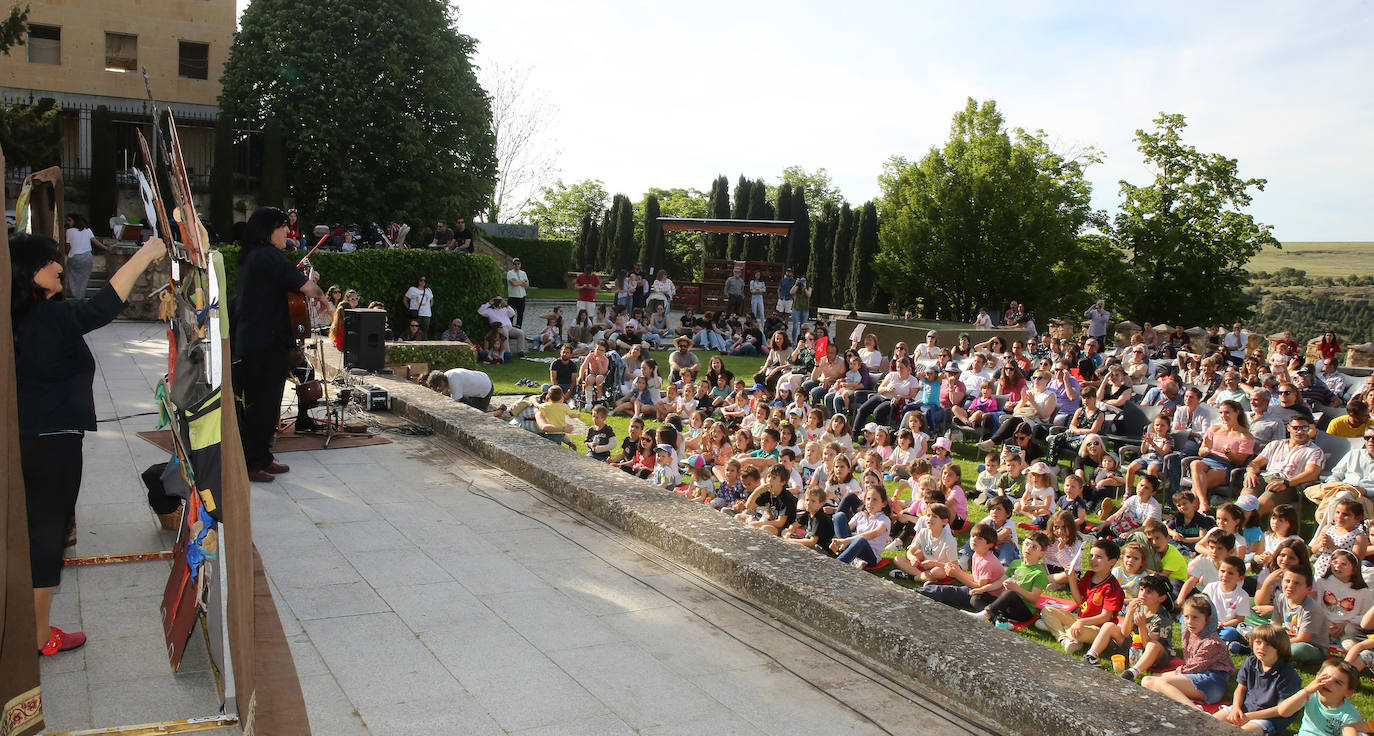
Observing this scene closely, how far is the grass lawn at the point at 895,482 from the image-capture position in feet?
18.8

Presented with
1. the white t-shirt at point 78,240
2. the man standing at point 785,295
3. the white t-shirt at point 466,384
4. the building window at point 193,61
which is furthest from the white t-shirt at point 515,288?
the building window at point 193,61

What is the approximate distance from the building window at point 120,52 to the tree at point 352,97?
6.34 m

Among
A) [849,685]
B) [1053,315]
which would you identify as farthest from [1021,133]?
[849,685]

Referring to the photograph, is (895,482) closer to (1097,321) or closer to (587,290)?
(587,290)

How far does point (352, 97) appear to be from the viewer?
28094mm

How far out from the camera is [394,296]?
1938cm

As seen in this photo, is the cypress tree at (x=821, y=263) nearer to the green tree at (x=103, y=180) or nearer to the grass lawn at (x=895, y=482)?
the grass lawn at (x=895, y=482)

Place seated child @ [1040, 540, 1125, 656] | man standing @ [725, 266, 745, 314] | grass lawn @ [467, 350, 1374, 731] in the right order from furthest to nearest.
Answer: man standing @ [725, 266, 745, 314] → seated child @ [1040, 540, 1125, 656] → grass lawn @ [467, 350, 1374, 731]

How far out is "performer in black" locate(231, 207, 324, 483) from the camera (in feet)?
20.4

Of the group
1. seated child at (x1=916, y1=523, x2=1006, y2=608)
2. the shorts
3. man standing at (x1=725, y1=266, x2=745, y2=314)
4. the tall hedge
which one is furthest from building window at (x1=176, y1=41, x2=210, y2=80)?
the shorts

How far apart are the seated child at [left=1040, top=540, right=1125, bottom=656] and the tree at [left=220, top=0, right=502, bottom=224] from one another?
25.1 metres

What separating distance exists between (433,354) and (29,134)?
12.9 meters

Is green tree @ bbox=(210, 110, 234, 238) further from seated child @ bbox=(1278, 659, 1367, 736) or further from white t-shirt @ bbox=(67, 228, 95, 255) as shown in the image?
seated child @ bbox=(1278, 659, 1367, 736)

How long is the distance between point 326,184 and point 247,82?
349cm
